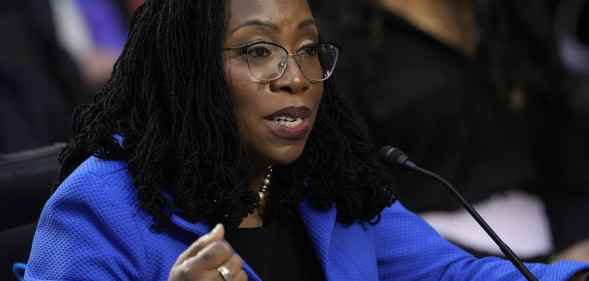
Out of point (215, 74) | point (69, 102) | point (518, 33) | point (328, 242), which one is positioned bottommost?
point (69, 102)

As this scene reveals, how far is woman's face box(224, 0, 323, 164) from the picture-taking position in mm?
1733

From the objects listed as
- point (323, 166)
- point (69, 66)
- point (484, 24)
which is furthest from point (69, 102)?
point (323, 166)

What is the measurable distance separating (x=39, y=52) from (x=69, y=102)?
0.21m

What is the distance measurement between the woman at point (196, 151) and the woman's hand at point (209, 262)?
208mm

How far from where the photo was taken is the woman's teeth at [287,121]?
175 cm

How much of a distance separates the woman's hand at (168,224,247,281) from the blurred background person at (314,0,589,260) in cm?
151

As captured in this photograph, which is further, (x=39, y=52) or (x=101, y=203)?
(x=39, y=52)

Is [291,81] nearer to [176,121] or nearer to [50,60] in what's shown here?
[176,121]

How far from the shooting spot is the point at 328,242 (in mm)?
1886

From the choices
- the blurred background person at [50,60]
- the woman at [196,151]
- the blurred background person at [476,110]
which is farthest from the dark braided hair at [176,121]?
the blurred background person at [50,60]

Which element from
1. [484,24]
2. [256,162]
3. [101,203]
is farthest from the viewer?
[484,24]

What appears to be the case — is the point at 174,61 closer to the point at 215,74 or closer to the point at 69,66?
the point at 215,74

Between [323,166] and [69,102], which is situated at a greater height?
[323,166]

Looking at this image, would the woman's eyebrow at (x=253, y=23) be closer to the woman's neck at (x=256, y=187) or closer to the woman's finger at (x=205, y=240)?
the woman's neck at (x=256, y=187)
